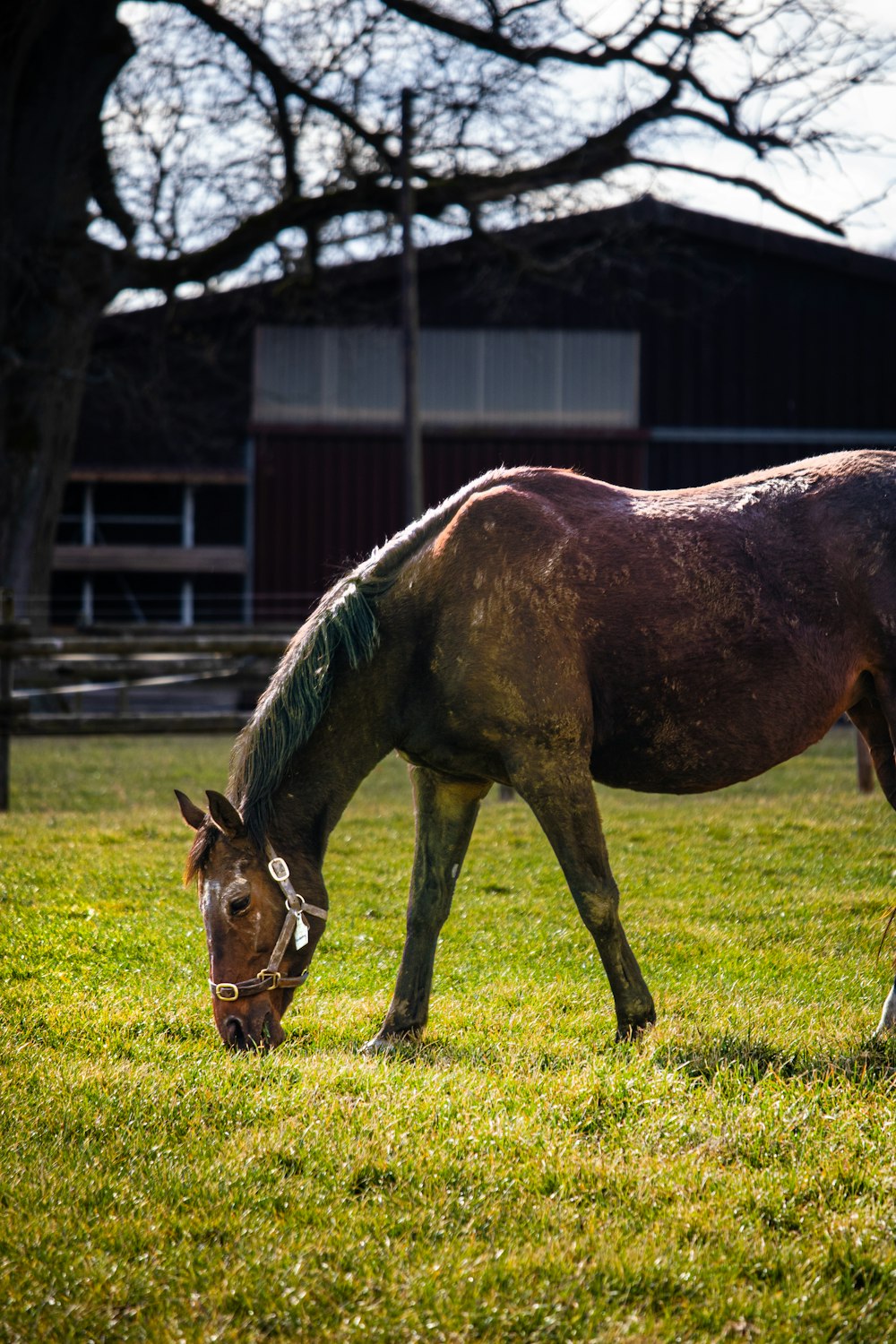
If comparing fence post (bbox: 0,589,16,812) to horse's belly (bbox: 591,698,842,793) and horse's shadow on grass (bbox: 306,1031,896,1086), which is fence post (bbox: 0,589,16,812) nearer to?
horse's shadow on grass (bbox: 306,1031,896,1086)

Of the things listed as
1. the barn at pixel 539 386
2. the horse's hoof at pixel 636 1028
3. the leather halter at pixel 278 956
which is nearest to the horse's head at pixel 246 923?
the leather halter at pixel 278 956

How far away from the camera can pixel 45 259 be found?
17922 mm

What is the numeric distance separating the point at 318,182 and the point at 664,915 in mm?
16186

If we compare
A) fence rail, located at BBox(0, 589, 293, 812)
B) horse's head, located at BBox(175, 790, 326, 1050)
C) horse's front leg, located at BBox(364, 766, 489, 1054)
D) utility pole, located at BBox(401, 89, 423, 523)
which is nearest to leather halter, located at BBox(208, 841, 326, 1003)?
horse's head, located at BBox(175, 790, 326, 1050)

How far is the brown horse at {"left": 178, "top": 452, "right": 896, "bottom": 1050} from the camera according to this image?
14.2 ft

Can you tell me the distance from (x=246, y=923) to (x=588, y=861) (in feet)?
4.07

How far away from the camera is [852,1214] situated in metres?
2.97

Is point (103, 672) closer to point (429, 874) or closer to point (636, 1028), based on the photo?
point (429, 874)

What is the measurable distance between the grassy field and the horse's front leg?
189mm

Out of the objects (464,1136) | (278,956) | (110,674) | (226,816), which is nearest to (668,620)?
(226,816)

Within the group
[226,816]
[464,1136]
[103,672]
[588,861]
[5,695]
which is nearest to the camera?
[464,1136]

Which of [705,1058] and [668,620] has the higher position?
[668,620]

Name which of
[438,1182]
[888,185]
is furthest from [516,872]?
[888,185]

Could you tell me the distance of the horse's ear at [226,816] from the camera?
4180mm
